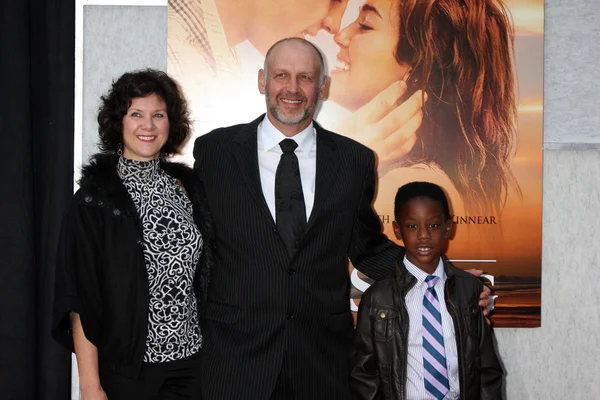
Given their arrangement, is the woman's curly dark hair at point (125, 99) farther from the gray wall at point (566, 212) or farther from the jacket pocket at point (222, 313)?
the gray wall at point (566, 212)

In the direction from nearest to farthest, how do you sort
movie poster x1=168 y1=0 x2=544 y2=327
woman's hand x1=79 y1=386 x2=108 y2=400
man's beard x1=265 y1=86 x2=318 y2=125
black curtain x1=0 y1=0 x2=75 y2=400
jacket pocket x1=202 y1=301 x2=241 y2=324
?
1. woman's hand x1=79 y1=386 x2=108 y2=400
2. jacket pocket x1=202 y1=301 x2=241 y2=324
3. man's beard x1=265 y1=86 x2=318 y2=125
4. black curtain x1=0 y1=0 x2=75 y2=400
5. movie poster x1=168 y1=0 x2=544 y2=327

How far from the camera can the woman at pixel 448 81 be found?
2.61 meters

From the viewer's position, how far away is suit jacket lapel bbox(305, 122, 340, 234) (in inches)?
70.8

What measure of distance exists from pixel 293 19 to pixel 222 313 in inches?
56.2

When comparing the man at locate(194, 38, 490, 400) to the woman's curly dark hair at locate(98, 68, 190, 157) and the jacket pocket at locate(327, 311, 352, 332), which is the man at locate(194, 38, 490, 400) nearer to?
the jacket pocket at locate(327, 311, 352, 332)

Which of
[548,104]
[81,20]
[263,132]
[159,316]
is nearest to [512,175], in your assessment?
[548,104]

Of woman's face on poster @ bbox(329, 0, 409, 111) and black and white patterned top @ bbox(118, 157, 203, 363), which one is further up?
woman's face on poster @ bbox(329, 0, 409, 111)

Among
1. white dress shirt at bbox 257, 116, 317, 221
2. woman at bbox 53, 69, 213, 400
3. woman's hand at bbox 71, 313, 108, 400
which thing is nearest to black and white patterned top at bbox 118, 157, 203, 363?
woman at bbox 53, 69, 213, 400

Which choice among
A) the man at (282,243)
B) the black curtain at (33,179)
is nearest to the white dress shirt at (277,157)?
the man at (282,243)

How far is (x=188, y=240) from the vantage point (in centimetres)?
178

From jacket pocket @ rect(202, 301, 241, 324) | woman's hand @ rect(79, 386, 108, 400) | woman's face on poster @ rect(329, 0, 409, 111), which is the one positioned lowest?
woman's hand @ rect(79, 386, 108, 400)

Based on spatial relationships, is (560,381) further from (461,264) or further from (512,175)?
(512,175)

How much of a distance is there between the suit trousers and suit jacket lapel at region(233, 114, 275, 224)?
511 mm

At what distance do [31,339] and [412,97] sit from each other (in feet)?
6.47
